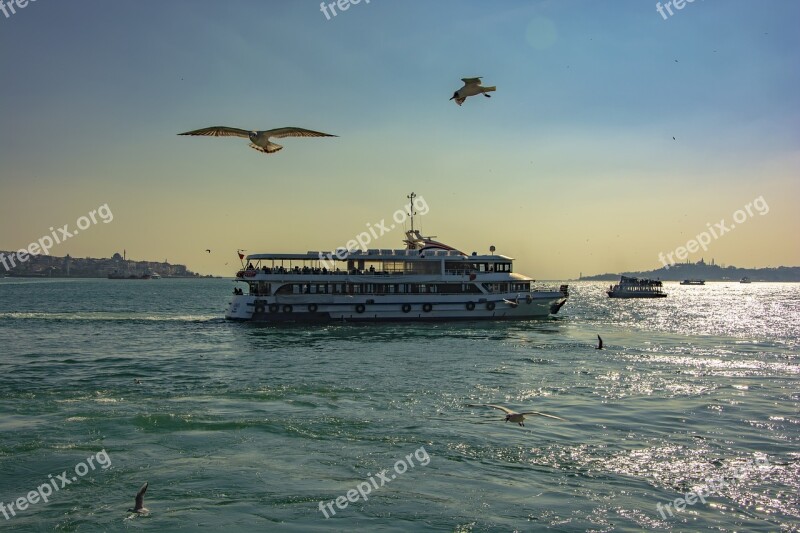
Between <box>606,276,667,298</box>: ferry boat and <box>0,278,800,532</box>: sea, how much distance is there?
102744 millimetres

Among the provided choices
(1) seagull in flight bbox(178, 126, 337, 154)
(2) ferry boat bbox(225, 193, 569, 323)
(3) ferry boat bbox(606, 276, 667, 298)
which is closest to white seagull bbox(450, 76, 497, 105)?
(1) seagull in flight bbox(178, 126, 337, 154)

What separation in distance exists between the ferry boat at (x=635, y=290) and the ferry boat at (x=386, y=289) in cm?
8300

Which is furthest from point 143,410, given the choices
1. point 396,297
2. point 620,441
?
point 396,297

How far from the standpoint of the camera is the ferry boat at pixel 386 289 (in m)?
48.2

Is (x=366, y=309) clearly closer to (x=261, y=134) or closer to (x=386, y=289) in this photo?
(x=386, y=289)

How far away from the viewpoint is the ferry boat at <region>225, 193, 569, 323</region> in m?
48.2

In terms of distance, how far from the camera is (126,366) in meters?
27.5

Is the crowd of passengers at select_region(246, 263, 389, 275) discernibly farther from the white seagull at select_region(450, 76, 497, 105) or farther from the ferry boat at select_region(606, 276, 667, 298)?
the ferry boat at select_region(606, 276, 667, 298)

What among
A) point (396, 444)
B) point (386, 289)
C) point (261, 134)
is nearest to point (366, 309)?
point (386, 289)

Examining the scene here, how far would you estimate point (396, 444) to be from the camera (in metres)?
14.5

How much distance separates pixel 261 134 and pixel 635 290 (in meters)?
127

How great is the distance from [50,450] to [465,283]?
40105 millimetres

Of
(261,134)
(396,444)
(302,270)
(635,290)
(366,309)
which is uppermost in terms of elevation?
(261,134)

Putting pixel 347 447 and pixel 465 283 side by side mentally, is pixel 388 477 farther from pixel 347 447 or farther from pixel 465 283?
pixel 465 283
